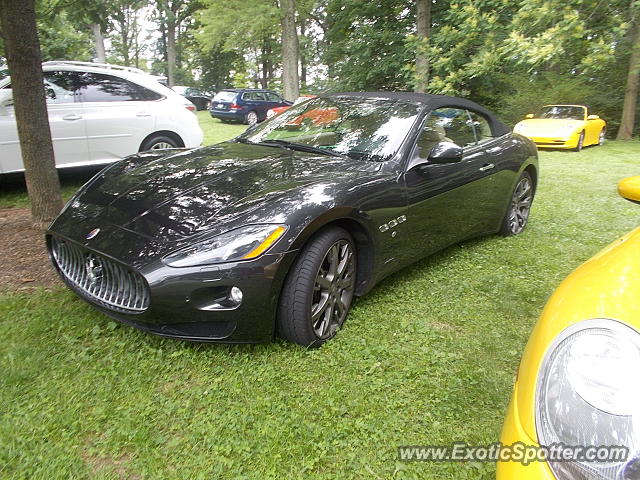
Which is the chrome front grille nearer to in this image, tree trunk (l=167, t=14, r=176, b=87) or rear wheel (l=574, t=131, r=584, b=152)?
rear wheel (l=574, t=131, r=584, b=152)

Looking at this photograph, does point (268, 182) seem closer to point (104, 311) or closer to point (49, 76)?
point (104, 311)

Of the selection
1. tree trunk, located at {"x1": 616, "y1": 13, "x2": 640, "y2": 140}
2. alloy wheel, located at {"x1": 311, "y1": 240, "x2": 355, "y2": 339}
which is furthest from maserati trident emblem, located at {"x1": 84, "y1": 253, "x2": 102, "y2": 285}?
tree trunk, located at {"x1": 616, "y1": 13, "x2": 640, "y2": 140}

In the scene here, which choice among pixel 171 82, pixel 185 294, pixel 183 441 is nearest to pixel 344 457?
pixel 183 441

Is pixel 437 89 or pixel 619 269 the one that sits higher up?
pixel 437 89

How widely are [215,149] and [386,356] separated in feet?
6.55

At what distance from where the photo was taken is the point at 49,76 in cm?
557

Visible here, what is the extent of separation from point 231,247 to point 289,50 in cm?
1412

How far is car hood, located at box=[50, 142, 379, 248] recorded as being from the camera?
7.79 feet

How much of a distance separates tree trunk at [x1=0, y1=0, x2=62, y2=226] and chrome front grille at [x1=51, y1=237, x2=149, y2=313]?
5.33 feet

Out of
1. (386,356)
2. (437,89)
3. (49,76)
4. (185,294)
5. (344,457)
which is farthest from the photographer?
(437,89)

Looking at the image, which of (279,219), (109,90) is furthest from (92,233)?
(109,90)

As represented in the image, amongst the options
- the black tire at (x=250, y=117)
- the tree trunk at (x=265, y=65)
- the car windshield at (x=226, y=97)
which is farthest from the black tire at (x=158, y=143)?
the tree trunk at (x=265, y=65)

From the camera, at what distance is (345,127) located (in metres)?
3.37

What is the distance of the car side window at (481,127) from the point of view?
4.06 metres
